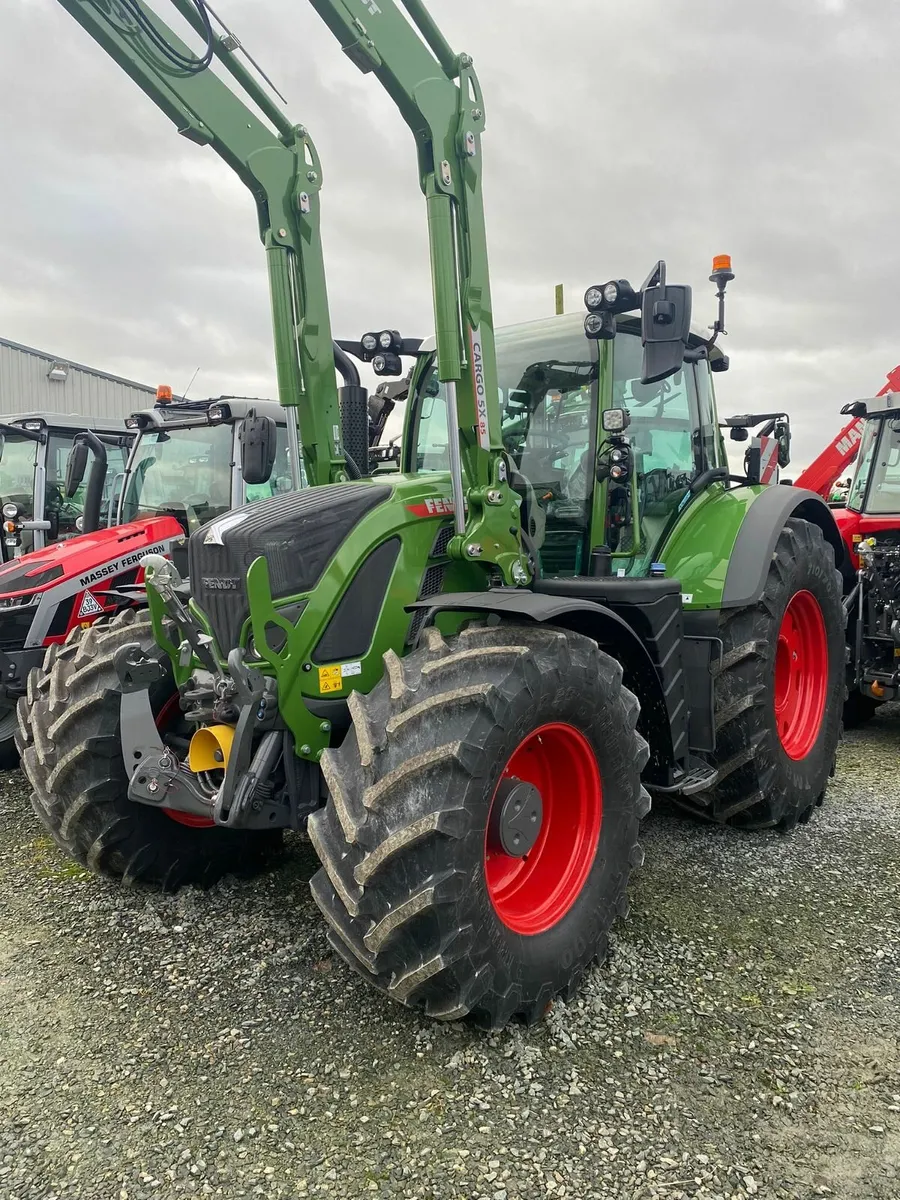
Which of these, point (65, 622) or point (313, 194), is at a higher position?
point (313, 194)

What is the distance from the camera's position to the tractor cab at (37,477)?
7.56 m

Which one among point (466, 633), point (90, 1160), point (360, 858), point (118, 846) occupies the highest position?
point (466, 633)

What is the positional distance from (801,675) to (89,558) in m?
4.49

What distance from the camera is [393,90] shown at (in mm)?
2953

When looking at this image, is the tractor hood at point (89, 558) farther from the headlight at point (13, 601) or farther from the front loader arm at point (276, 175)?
the front loader arm at point (276, 175)

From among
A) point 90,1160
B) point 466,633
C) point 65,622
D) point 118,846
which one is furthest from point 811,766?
point 65,622

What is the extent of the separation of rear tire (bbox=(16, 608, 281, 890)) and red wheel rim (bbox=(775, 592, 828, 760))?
280 cm

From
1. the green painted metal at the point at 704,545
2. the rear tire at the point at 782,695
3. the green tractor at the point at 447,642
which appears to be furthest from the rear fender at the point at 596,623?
the green painted metal at the point at 704,545

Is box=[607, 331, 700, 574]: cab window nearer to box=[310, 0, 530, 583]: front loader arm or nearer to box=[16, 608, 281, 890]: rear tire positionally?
box=[310, 0, 530, 583]: front loader arm

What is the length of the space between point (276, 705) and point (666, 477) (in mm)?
2329

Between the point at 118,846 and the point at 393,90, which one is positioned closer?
the point at 393,90

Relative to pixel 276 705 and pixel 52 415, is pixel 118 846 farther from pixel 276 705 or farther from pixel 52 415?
pixel 52 415

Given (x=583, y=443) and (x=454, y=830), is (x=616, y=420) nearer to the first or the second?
(x=583, y=443)

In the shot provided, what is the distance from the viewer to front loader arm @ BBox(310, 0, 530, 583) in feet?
9.59
